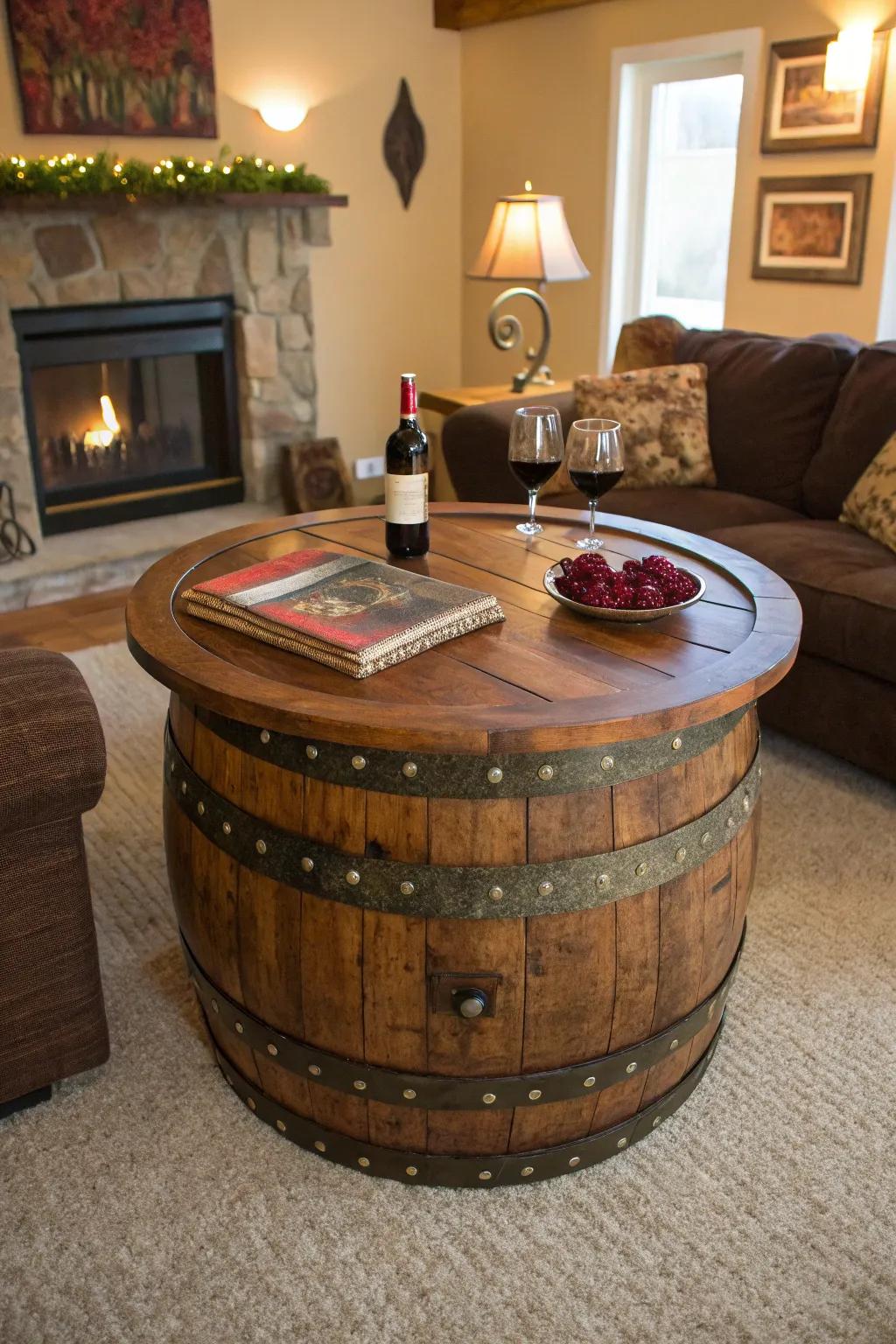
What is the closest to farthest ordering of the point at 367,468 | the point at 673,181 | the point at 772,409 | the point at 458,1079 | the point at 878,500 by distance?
the point at 458,1079 → the point at 878,500 → the point at 772,409 → the point at 673,181 → the point at 367,468

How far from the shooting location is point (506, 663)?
1.48 metres

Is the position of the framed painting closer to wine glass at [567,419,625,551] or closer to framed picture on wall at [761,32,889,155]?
framed picture on wall at [761,32,889,155]

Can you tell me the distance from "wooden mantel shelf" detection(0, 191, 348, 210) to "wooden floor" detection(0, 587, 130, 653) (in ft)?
4.42

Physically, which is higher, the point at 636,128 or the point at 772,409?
the point at 636,128

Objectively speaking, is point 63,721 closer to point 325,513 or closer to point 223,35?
point 325,513

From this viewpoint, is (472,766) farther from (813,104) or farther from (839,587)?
(813,104)

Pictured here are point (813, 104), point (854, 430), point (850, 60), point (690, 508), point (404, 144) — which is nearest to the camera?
point (854, 430)

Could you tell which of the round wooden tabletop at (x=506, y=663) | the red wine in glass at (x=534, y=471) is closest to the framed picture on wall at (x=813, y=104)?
the round wooden tabletop at (x=506, y=663)

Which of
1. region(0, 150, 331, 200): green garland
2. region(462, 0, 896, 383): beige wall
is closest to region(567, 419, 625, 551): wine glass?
region(462, 0, 896, 383): beige wall

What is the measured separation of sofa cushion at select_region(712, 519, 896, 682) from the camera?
8.05ft

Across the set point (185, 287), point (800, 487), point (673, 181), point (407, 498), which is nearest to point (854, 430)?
point (800, 487)

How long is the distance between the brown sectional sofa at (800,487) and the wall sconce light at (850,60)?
91cm

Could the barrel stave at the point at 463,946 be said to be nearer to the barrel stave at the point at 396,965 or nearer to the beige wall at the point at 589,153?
the barrel stave at the point at 396,965

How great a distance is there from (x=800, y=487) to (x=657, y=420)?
457 millimetres
